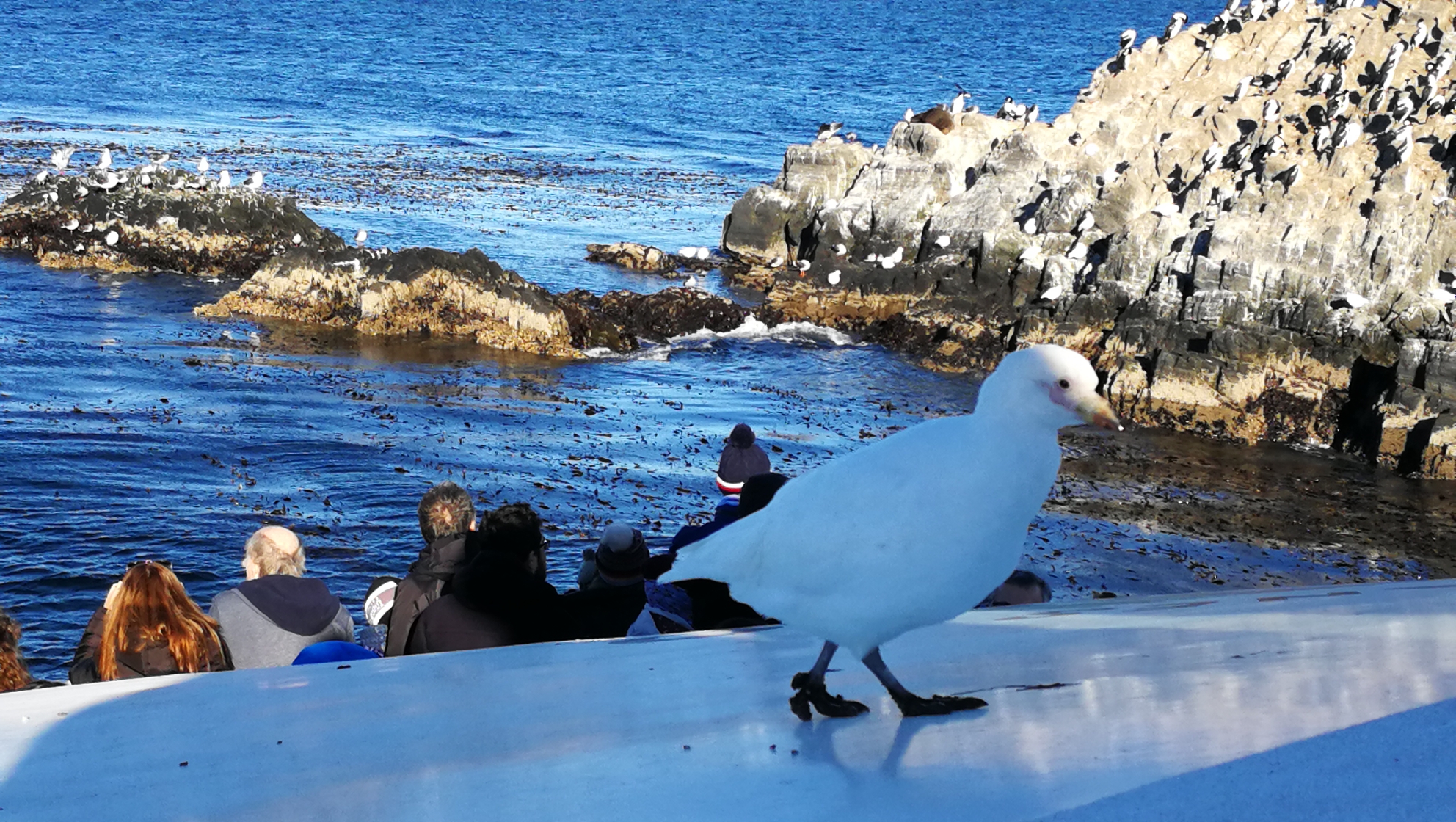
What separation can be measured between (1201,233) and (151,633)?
71.7ft

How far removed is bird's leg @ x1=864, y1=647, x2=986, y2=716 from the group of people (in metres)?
1.02

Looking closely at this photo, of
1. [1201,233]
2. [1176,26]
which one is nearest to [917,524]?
[1201,233]

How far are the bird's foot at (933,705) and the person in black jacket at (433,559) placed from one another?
2660 millimetres

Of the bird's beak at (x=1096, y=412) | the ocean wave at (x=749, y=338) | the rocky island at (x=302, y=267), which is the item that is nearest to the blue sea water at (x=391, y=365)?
the ocean wave at (x=749, y=338)

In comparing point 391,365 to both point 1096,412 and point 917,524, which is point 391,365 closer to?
point 917,524

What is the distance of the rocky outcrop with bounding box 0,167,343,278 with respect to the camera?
2658 cm

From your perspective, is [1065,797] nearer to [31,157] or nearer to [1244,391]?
[1244,391]

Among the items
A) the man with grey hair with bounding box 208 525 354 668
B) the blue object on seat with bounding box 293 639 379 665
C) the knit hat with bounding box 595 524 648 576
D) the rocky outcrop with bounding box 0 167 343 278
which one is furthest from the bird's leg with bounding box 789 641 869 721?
the rocky outcrop with bounding box 0 167 343 278

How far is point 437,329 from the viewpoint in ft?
74.4

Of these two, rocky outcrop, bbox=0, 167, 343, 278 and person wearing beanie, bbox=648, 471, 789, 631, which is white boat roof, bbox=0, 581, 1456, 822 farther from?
rocky outcrop, bbox=0, 167, 343, 278

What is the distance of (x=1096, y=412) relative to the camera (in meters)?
2.97

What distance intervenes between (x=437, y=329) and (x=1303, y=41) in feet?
63.4

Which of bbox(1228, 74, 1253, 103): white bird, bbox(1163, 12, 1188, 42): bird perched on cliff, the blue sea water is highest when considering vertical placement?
bbox(1163, 12, 1188, 42): bird perched on cliff

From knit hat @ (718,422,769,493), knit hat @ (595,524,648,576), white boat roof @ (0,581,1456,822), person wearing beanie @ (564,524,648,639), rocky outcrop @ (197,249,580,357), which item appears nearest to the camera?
white boat roof @ (0,581,1456,822)
